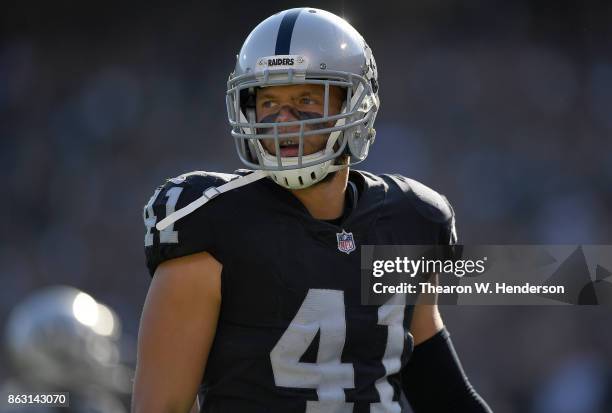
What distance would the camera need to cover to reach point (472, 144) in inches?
218

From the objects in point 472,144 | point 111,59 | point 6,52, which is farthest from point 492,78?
point 6,52

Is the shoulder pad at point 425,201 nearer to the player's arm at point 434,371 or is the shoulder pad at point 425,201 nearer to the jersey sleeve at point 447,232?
the jersey sleeve at point 447,232

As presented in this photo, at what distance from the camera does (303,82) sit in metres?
1.91

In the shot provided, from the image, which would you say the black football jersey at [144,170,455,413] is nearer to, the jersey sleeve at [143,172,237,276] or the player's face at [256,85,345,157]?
the jersey sleeve at [143,172,237,276]

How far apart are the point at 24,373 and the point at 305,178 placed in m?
1.39

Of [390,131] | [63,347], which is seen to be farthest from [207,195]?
[390,131]

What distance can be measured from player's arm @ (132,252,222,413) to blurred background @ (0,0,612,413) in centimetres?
347

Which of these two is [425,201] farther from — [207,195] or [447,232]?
[207,195]

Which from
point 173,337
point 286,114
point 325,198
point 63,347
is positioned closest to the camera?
point 173,337

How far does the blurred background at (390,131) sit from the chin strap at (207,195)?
3.38 metres

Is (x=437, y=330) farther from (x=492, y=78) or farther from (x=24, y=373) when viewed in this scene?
(x=492, y=78)

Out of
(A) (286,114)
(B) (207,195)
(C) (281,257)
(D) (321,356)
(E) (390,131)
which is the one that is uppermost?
(E) (390,131)

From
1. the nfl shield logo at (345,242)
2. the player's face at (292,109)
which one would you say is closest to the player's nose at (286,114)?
the player's face at (292,109)

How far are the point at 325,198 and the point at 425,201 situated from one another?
27 cm
